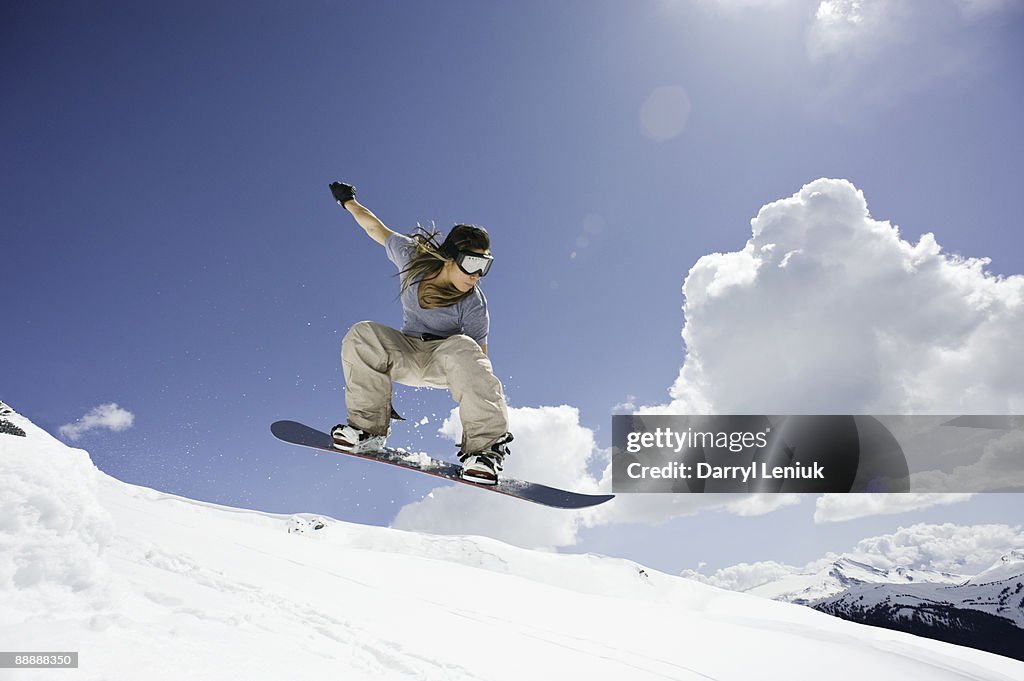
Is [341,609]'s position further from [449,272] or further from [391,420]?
[449,272]

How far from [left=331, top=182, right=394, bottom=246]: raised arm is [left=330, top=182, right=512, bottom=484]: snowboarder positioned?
0.19 meters

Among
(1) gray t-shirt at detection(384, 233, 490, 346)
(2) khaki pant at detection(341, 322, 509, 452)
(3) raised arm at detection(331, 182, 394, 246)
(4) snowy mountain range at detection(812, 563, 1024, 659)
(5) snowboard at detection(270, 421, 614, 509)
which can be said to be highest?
(3) raised arm at detection(331, 182, 394, 246)

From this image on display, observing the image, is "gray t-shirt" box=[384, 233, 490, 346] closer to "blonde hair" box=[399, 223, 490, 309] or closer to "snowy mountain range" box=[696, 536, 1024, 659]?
"blonde hair" box=[399, 223, 490, 309]

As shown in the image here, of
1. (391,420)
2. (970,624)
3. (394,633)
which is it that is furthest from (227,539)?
(970,624)

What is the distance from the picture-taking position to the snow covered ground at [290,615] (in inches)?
64.5

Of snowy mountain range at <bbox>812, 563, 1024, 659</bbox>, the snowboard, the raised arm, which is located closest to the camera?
the snowboard

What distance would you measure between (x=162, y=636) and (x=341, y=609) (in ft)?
5.20

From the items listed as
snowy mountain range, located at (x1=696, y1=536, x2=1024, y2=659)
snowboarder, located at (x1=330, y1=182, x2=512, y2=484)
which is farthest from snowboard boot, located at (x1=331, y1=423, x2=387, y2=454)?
snowy mountain range, located at (x1=696, y1=536, x2=1024, y2=659)

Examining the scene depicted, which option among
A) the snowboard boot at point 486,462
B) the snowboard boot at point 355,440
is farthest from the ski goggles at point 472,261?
the snowboard boot at point 355,440

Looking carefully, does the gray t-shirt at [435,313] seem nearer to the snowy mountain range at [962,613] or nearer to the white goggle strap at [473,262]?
the white goggle strap at [473,262]

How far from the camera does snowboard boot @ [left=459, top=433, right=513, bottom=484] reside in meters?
4.52

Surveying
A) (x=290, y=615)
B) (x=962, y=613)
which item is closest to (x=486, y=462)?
(x=290, y=615)

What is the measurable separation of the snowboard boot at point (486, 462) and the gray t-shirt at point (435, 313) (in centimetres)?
96

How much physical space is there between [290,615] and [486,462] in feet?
7.08
